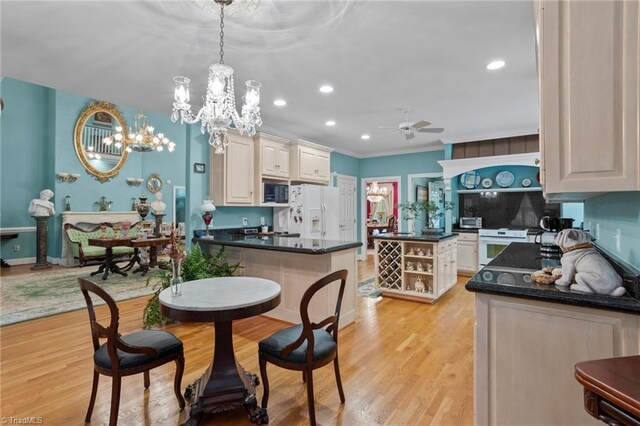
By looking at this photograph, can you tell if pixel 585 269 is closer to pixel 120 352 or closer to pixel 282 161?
pixel 120 352

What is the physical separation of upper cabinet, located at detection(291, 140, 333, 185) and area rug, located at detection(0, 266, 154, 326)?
3057 millimetres

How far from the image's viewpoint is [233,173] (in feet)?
14.8

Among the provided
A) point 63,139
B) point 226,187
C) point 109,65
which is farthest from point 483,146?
point 63,139

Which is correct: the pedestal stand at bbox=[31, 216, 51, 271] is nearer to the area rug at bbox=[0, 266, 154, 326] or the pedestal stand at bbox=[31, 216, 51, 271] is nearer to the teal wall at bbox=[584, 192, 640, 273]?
the area rug at bbox=[0, 266, 154, 326]

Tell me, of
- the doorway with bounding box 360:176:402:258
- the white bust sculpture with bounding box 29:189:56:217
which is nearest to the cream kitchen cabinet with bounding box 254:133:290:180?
the white bust sculpture with bounding box 29:189:56:217

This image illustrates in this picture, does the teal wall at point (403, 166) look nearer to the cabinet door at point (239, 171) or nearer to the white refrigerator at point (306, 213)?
the white refrigerator at point (306, 213)

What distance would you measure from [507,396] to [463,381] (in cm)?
96

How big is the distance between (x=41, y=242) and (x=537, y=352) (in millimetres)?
9044

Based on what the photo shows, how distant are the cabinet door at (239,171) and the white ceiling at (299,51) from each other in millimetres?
664

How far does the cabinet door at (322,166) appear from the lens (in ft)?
18.9

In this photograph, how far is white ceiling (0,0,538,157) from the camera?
2197 mm

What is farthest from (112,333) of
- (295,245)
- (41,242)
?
(41,242)

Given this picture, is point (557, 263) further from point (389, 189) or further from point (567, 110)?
point (389, 189)

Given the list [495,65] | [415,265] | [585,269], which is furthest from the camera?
[415,265]
